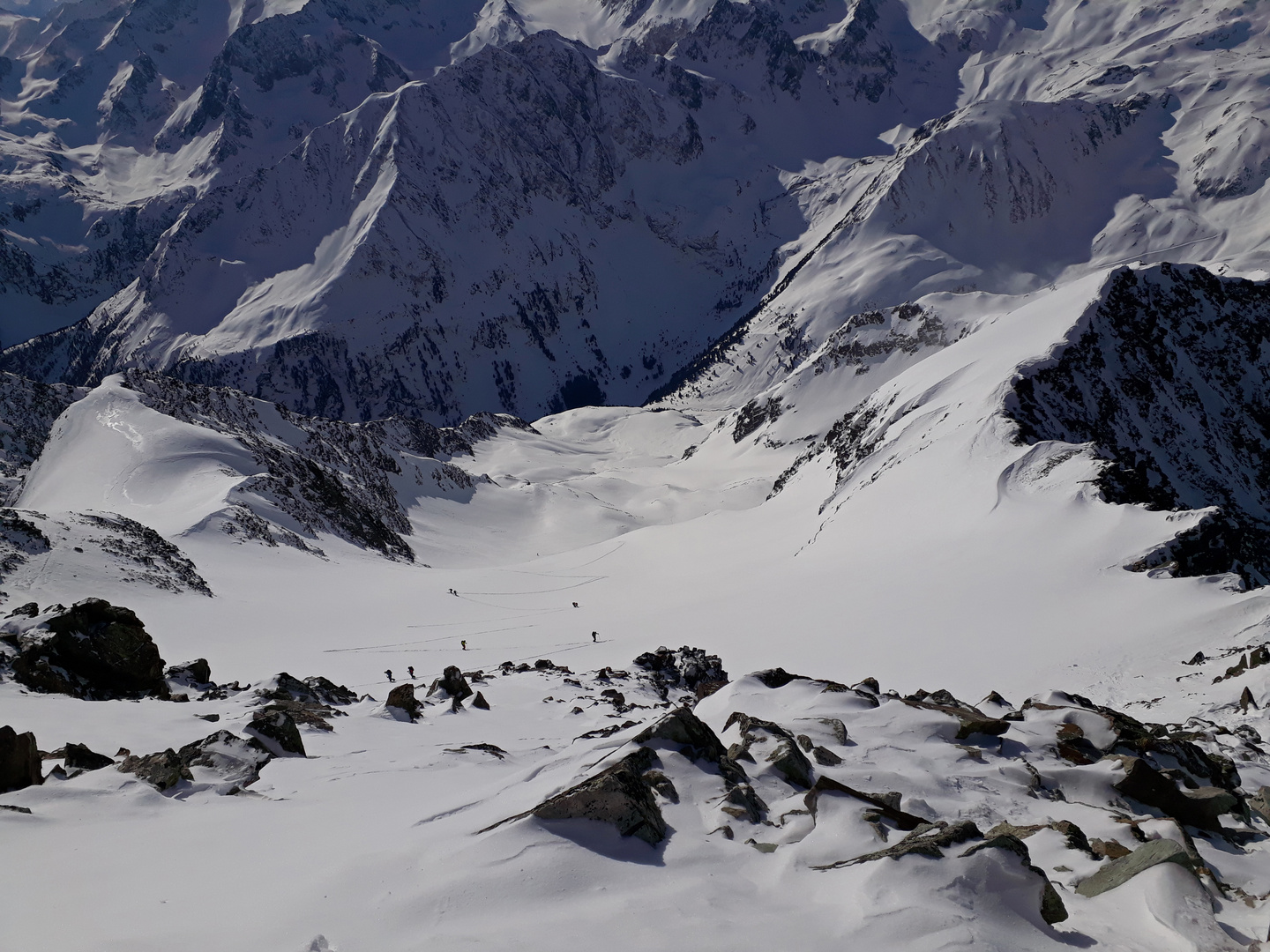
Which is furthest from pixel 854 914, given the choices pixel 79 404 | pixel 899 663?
pixel 79 404

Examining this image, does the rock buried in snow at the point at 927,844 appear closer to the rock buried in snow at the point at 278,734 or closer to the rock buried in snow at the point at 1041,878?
the rock buried in snow at the point at 1041,878

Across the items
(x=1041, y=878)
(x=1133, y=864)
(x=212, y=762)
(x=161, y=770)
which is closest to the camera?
(x=1041, y=878)

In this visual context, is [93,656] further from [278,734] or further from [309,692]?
[278,734]

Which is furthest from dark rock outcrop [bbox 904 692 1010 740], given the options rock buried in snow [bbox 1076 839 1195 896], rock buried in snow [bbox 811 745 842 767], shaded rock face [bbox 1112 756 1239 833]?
rock buried in snow [bbox 1076 839 1195 896]

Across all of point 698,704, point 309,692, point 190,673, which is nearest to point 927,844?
point 698,704

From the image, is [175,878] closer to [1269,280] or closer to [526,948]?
[526,948]

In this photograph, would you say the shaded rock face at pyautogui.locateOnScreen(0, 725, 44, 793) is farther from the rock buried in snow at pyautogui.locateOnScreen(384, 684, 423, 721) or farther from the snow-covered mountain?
the rock buried in snow at pyautogui.locateOnScreen(384, 684, 423, 721)
